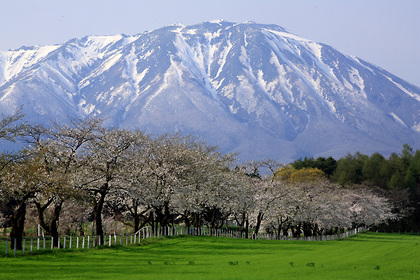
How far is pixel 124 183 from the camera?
55.8 meters

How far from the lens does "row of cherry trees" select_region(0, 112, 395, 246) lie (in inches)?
1698

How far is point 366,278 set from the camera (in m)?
32.8

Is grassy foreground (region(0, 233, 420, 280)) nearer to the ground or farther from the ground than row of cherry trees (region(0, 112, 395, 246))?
nearer to the ground

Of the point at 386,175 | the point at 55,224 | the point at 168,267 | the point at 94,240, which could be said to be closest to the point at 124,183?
the point at 94,240

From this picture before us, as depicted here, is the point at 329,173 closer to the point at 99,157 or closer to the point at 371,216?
the point at 371,216

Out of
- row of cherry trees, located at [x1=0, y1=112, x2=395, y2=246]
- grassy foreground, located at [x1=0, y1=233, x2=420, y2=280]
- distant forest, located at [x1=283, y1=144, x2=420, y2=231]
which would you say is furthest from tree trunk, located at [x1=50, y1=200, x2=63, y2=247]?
distant forest, located at [x1=283, y1=144, x2=420, y2=231]

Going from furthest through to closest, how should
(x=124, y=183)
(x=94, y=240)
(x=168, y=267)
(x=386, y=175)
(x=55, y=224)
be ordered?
(x=386, y=175)
(x=94, y=240)
(x=124, y=183)
(x=55, y=224)
(x=168, y=267)

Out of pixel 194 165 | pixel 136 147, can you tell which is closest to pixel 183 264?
pixel 136 147

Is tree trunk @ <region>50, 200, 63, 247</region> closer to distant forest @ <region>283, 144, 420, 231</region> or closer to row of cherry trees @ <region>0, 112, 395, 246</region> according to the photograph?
row of cherry trees @ <region>0, 112, 395, 246</region>

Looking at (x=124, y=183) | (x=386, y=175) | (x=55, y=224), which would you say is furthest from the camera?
(x=386, y=175)

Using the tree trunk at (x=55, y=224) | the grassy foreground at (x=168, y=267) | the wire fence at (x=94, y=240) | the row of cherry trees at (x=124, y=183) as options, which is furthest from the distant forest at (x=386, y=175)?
the tree trunk at (x=55, y=224)

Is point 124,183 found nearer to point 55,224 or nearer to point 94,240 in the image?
point 94,240

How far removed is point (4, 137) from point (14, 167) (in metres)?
3.45

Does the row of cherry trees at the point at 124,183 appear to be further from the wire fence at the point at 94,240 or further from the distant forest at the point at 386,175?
the distant forest at the point at 386,175
